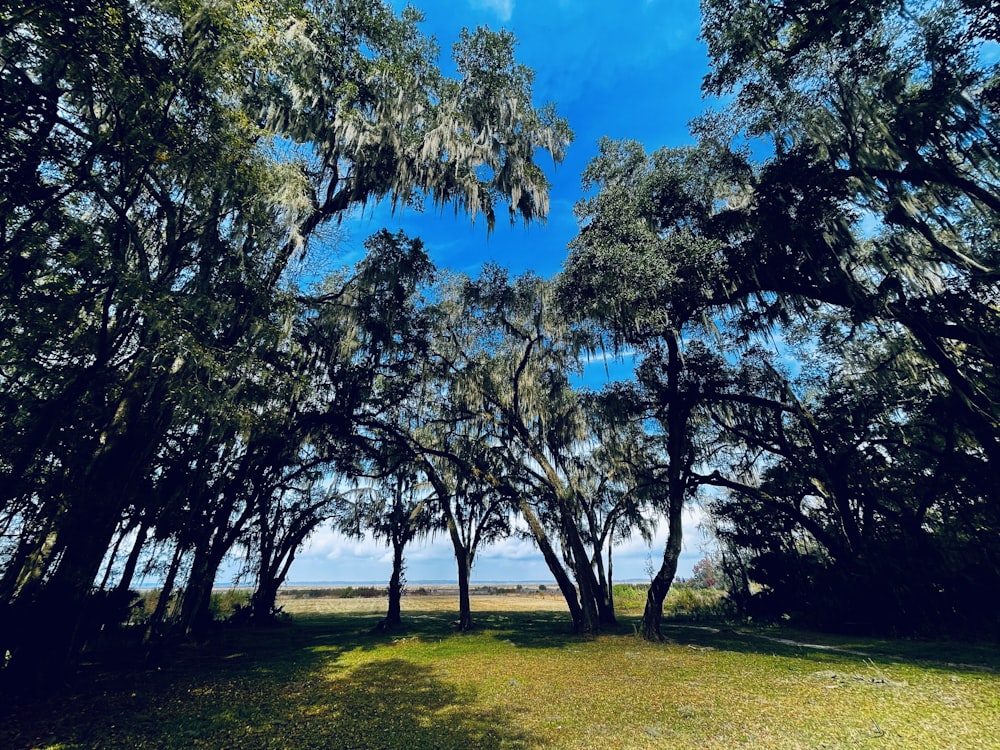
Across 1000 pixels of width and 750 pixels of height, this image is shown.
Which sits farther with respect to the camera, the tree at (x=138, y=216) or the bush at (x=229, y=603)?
the bush at (x=229, y=603)

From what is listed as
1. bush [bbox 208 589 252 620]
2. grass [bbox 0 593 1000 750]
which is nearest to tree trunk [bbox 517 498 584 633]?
grass [bbox 0 593 1000 750]

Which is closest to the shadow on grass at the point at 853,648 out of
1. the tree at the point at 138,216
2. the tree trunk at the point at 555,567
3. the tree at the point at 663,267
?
the tree at the point at 663,267

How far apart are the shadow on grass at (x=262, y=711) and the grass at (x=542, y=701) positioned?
3cm

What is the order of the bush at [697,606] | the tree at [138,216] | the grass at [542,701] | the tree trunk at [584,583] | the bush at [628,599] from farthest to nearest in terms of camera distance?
1. the bush at [628,599]
2. the bush at [697,606]
3. the tree trunk at [584,583]
4. the tree at [138,216]
5. the grass at [542,701]

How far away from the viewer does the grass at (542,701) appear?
414 cm

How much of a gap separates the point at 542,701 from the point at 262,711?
3.72 meters

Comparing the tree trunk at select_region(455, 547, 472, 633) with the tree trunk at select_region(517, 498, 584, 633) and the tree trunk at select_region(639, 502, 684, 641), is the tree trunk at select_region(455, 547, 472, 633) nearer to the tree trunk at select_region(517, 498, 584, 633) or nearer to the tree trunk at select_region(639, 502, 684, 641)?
the tree trunk at select_region(517, 498, 584, 633)

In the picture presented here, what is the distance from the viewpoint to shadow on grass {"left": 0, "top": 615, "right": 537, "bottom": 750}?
421cm

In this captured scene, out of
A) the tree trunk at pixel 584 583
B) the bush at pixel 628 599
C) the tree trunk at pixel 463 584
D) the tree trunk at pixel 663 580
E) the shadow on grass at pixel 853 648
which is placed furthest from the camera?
the bush at pixel 628 599

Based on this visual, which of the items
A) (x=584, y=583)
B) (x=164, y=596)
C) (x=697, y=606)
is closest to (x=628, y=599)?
(x=697, y=606)

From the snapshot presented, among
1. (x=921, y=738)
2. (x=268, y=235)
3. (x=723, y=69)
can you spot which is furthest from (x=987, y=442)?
(x=268, y=235)

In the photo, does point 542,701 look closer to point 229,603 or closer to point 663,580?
point 663,580

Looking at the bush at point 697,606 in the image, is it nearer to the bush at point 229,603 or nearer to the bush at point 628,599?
the bush at point 628,599

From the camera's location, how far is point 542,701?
5.48 m
